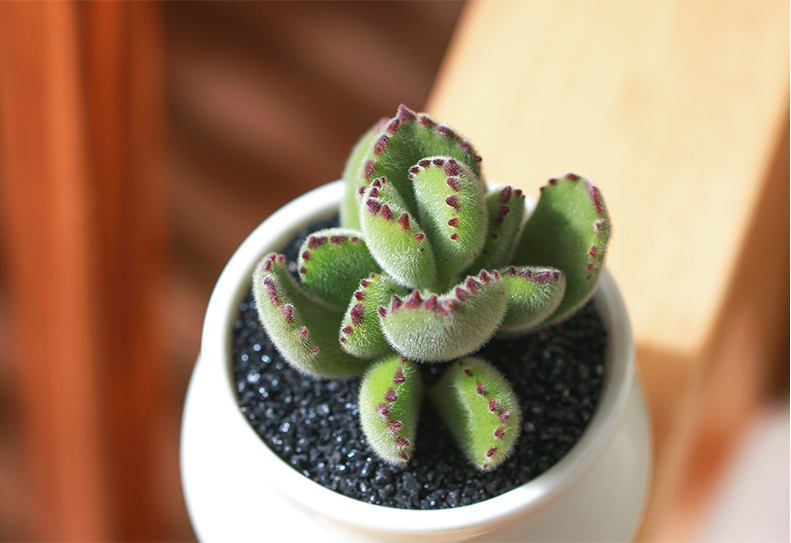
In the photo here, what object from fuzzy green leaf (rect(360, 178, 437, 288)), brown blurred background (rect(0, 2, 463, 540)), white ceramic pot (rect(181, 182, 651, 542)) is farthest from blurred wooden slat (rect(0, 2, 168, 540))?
fuzzy green leaf (rect(360, 178, 437, 288))

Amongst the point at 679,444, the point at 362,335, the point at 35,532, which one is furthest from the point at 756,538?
the point at 35,532

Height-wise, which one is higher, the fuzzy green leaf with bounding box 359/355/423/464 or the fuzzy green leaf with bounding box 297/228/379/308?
the fuzzy green leaf with bounding box 297/228/379/308

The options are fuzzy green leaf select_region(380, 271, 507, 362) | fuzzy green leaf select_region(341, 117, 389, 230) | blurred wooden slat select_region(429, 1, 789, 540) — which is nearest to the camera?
fuzzy green leaf select_region(380, 271, 507, 362)

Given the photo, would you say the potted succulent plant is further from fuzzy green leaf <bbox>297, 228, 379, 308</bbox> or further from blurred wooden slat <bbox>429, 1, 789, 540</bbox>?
blurred wooden slat <bbox>429, 1, 789, 540</bbox>

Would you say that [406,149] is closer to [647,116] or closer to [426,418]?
[426,418]

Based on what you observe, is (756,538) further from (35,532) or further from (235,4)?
(235,4)

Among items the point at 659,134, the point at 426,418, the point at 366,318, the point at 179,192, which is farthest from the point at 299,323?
the point at 179,192
